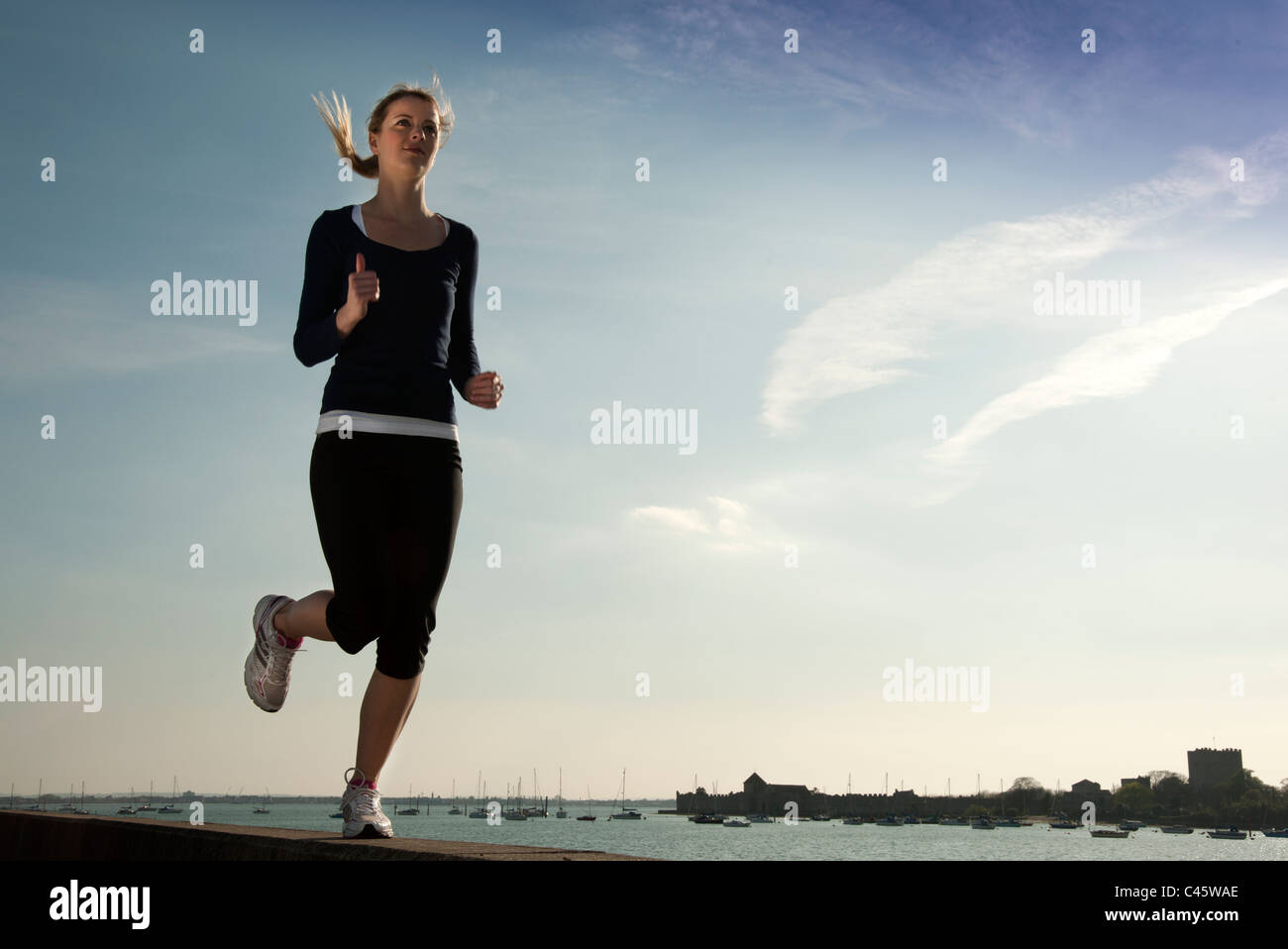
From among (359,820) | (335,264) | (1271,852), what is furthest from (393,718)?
(1271,852)

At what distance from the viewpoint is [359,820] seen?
4.48m

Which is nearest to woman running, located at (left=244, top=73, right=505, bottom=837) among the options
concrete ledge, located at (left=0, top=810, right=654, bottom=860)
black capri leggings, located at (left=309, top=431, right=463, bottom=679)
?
black capri leggings, located at (left=309, top=431, right=463, bottom=679)

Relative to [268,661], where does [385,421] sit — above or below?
above

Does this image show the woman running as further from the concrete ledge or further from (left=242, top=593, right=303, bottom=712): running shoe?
the concrete ledge

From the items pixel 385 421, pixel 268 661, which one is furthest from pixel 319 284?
pixel 268 661

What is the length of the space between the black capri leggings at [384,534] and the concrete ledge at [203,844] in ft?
2.78

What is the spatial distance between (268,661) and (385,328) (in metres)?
1.71

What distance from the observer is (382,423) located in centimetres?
473

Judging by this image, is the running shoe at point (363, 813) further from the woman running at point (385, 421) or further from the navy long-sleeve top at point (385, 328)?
the navy long-sleeve top at point (385, 328)

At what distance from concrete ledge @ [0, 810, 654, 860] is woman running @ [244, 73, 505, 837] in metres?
0.52

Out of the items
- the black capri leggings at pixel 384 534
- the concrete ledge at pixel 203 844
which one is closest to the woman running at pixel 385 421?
the black capri leggings at pixel 384 534

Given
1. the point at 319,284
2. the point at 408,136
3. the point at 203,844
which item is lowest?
the point at 203,844

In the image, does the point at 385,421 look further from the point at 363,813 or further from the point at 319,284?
the point at 363,813
